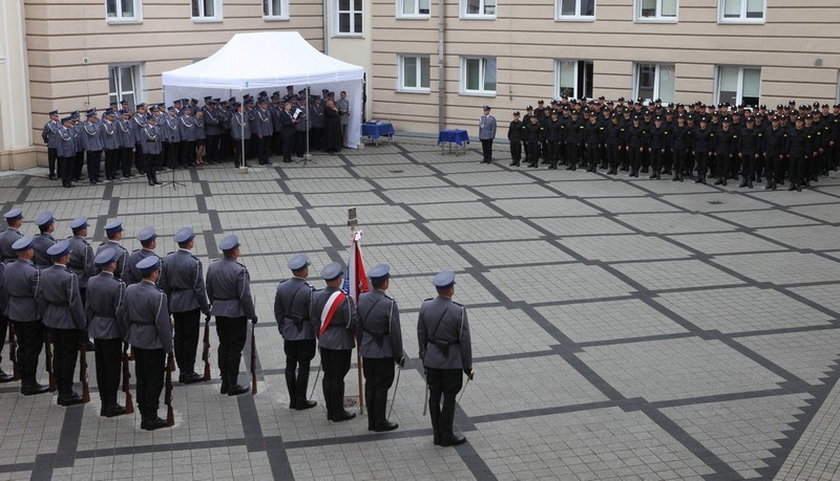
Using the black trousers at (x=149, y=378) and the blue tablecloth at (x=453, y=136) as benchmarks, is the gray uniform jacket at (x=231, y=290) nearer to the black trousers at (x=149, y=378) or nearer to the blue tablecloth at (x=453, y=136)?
the black trousers at (x=149, y=378)

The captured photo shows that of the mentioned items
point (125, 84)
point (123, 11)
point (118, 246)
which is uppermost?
point (123, 11)

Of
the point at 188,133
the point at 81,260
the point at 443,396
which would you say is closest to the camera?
the point at 443,396

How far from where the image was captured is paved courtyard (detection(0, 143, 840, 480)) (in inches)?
402

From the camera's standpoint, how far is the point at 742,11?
89.5 feet

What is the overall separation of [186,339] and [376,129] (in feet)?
64.6

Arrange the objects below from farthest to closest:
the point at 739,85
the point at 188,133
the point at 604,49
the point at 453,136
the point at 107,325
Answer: the point at 453,136
the point at 604,49
the point at 739,85
the point at 188,133
the point at 107,325

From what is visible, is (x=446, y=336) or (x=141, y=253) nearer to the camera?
(x=446, y=336)

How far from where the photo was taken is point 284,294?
11.1 meters

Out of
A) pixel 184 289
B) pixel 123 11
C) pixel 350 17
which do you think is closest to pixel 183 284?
pixel 184 289

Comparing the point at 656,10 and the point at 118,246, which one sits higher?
the point at 656,10

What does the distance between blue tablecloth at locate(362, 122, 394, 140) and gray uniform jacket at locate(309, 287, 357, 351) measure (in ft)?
67.8

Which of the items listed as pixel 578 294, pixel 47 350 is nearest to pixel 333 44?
pixel 578 294

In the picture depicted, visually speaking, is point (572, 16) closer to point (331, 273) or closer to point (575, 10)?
point (575, 10)

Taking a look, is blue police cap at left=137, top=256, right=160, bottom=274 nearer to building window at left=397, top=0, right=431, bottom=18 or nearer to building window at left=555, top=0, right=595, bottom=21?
building window at left=555, top=0, right=595, bottom=21
